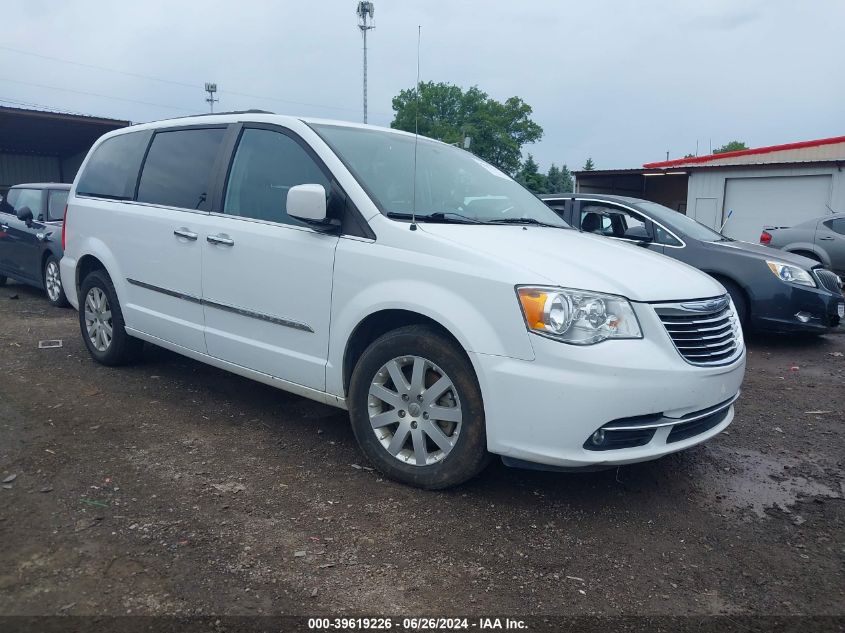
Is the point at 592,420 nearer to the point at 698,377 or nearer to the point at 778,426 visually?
the point at 698,377

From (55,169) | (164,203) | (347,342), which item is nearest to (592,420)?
(347,342)

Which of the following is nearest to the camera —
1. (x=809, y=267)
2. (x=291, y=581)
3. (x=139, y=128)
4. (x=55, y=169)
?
(x=291, y=581)

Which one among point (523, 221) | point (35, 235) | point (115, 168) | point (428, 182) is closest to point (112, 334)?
point (115, 168)

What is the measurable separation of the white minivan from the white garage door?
16.0 meters

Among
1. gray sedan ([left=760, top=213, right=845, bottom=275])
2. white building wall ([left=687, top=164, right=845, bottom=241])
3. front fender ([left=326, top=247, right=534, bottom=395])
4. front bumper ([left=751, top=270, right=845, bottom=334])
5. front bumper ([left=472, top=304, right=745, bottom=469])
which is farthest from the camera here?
white building wall ([left=687, top=164, right=845, bottom=241])

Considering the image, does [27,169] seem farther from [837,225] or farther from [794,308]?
[794,308]

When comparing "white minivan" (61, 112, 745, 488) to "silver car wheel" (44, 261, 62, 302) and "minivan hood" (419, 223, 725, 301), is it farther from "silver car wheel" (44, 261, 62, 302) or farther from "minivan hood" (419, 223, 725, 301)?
"silver car wheel" (44, 261, 62, 302)

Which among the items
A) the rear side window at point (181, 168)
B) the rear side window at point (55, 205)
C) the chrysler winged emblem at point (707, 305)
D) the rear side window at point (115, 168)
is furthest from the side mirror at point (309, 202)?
the rear side window at point (55, 205)

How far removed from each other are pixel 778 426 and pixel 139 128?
5221 millimetres

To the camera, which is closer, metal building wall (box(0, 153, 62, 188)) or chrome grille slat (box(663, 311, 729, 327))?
chrome grille slat (box(663, 311, 729, 327))

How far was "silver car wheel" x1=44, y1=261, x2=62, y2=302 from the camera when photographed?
8992mm

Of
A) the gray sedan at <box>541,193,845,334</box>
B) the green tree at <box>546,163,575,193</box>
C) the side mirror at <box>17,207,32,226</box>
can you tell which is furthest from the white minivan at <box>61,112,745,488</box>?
the green tree at <box>546,163,575,193</box>

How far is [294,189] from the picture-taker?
3.67 meters

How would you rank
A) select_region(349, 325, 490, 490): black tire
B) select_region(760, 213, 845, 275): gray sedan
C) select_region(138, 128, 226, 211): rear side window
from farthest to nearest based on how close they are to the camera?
select_region(760, 213, 845, 275): gray sedan → select_region(138, 128, 226, 211): rear side window → select_region(349, 325, 490, 490): black tire
